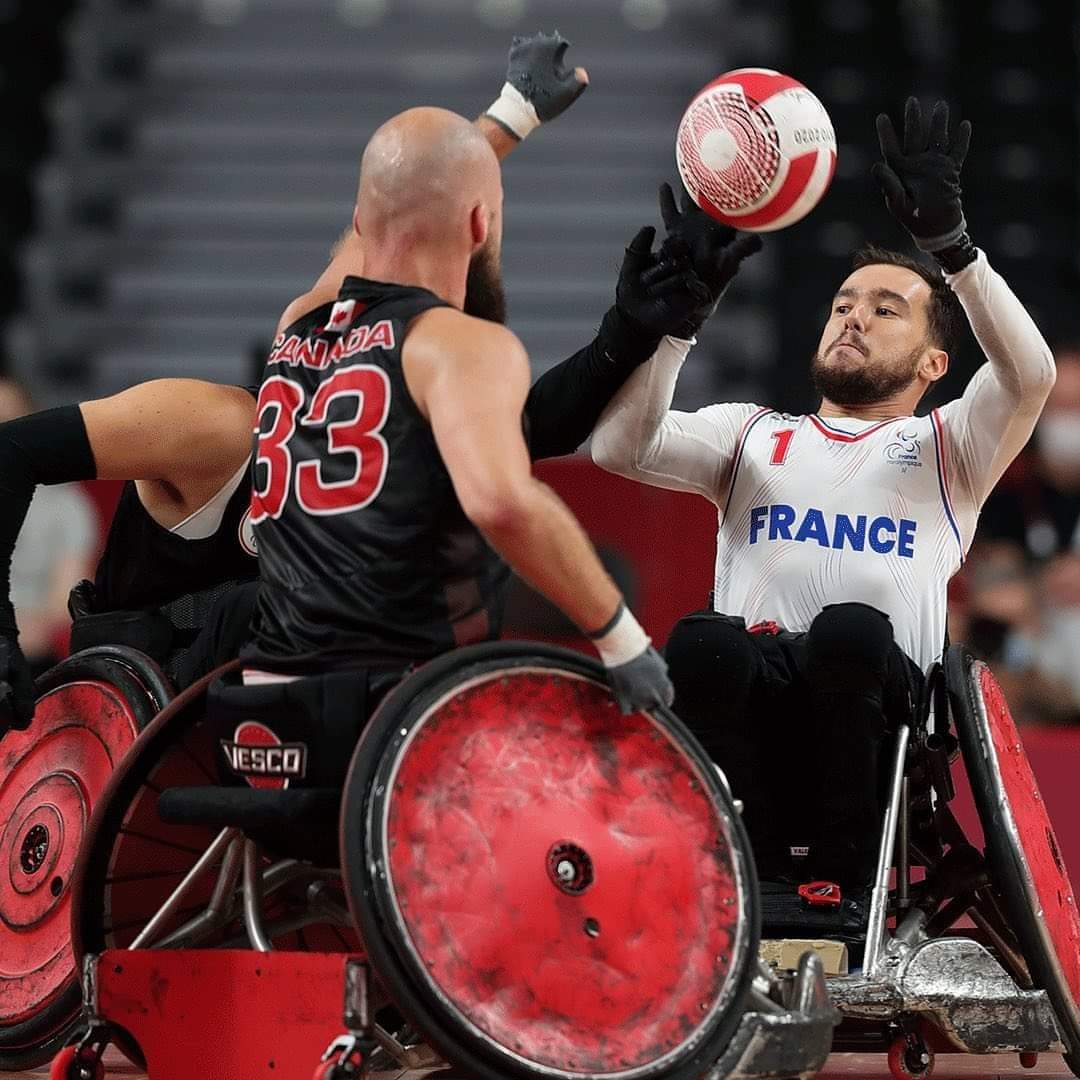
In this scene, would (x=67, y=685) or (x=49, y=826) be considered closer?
(x=49, y=826)

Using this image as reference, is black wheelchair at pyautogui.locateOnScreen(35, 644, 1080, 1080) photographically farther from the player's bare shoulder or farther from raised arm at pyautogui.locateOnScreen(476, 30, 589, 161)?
raised arm at pyautogui.locateOnScreen(476, 30, 589, 161)

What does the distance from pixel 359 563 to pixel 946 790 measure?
144cm

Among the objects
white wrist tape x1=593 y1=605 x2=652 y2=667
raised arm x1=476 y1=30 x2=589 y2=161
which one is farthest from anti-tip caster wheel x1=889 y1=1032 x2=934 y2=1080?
raised arm x1=476 y1=30 x2=589 y2=161

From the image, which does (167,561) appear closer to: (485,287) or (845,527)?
(485,287)

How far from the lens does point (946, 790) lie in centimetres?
372

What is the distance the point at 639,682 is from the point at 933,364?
5.56 feet

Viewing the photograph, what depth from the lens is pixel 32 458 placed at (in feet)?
11.5

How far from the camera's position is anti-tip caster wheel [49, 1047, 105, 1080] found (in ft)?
10.1

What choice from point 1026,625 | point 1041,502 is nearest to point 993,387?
point 1026,625

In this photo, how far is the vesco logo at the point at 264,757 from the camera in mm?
2906

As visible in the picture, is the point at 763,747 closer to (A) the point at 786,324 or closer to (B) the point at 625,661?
(B) the point at 625,661

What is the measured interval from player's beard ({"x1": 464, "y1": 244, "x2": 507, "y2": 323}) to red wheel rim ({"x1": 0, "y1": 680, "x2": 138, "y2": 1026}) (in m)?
1.10

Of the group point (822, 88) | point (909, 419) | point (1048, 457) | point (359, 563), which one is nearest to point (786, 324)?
point (822, 88)

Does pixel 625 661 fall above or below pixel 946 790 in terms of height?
above
